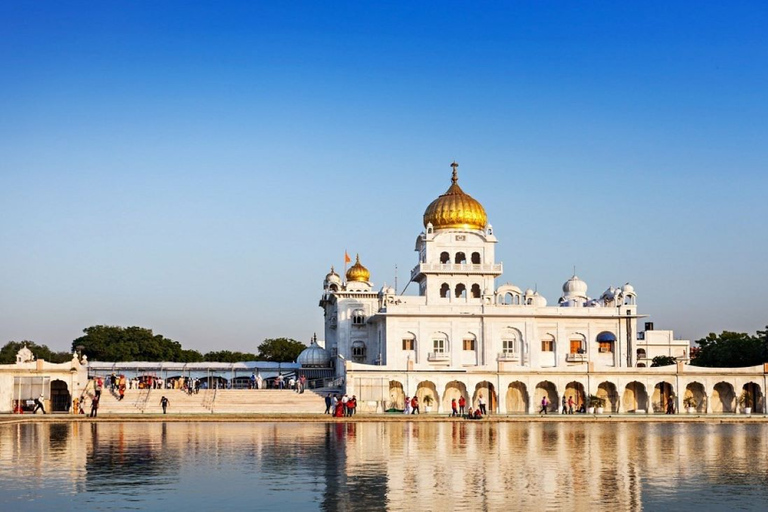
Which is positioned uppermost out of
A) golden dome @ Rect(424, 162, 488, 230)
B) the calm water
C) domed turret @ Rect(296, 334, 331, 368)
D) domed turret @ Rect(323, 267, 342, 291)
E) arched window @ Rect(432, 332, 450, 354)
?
golden dome @ Rect(424, 162, 488, 230)

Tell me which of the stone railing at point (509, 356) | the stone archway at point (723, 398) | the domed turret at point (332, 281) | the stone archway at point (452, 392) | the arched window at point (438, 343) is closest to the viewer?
the stone archway at point (452, 392)

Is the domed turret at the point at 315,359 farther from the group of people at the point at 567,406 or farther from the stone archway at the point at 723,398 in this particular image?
→ the stone archway at the point at 723,398

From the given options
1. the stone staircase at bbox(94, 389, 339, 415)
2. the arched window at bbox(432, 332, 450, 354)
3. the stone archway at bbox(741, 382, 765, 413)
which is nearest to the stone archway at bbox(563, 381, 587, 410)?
the arched window at bbox(432, 332, 450, 354)

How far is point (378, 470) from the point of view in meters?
25.9

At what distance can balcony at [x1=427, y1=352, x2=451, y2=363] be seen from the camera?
72.0 meters

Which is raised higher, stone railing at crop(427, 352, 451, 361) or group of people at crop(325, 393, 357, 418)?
stone railing at crop(427, 352, 451, 361)

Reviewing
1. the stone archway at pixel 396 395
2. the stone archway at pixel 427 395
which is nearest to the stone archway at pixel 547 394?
the stone archway at pixel 427 395

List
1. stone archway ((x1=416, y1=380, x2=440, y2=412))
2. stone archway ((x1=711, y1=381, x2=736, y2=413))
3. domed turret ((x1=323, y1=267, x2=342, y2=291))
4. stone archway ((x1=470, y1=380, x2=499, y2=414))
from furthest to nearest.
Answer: domed turret ((x1=323, y1=267, x2=342, y2=291))
stone archway ((x1=711, y1=381, x2=736, y2=413))
stone archway ((x1=416, y1=380, x2=440, y2=412))
stone archway ((x1=470, y1=380, x2=499, y2=414))

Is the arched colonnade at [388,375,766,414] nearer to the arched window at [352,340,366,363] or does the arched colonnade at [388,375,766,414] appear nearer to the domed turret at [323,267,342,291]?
the arched window at [352,340,366,363]

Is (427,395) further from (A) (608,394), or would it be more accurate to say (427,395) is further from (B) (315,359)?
(B) (315,359)

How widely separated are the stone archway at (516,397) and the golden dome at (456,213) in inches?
633

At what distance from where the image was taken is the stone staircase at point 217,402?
60.2 meters

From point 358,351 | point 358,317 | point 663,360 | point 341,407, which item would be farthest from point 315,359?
point 663,360

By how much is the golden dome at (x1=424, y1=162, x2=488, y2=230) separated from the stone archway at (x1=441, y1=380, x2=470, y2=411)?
51.6 feet
